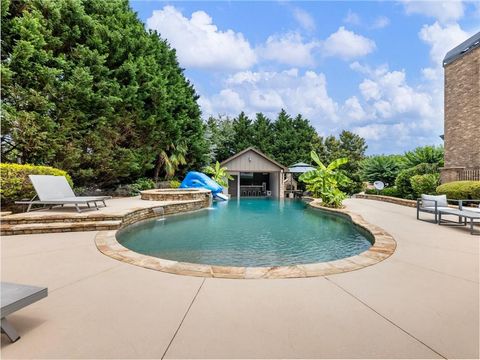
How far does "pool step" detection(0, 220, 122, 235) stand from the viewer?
Answer: 635 centimetres

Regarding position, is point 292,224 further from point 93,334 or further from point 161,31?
point 161,31

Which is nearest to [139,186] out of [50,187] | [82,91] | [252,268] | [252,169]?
[82,91]

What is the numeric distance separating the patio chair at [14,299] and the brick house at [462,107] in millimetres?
16356

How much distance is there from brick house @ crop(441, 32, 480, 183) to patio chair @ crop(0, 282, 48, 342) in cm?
1636

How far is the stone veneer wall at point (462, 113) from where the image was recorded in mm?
14352

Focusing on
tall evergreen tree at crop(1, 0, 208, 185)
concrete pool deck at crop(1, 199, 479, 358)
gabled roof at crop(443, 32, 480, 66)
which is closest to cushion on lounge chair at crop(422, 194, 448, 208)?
concrete pool deck at crop(1, 199, 479, 358)

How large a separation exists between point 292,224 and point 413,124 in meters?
16.3

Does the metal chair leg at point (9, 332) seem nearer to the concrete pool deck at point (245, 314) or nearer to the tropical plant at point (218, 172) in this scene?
the concrete pool deck at point (245, 314)

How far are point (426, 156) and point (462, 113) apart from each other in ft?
9.72

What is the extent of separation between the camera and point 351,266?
162 inches

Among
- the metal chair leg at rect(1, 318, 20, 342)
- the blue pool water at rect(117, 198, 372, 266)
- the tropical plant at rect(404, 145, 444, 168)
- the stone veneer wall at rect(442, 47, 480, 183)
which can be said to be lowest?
the blue pool water at rect(117, 198, 372, 266)

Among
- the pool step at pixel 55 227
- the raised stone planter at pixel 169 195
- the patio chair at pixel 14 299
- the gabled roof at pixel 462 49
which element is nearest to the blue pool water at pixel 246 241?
the pool step at pixel 55 227

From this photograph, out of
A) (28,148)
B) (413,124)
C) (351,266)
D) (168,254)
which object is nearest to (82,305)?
(168,254)

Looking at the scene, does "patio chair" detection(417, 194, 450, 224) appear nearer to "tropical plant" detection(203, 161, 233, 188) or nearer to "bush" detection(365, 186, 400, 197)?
"bush" detection(365, 186, 400, 197)
